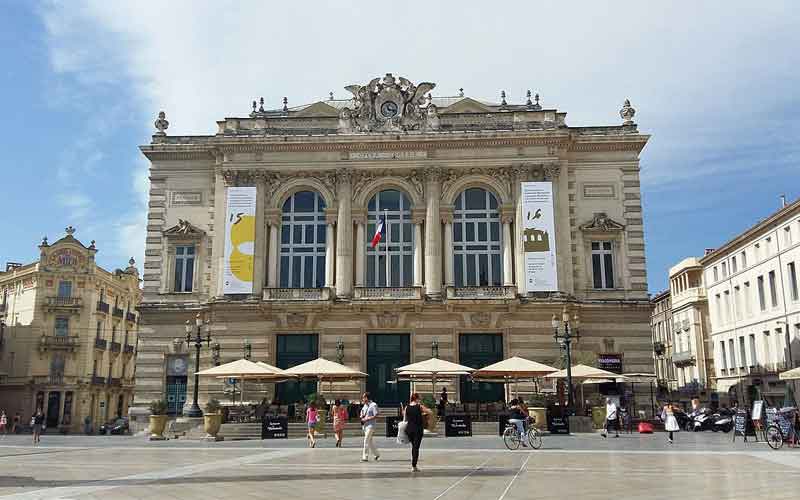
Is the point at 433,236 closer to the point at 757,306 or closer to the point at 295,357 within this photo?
the point at 295,357

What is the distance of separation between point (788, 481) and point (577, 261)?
2670 cm

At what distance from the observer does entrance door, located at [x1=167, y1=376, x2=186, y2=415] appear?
40.6 m

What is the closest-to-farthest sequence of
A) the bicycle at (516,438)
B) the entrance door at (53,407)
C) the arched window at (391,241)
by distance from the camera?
1. the bicycle at (516,438)
2. the arched window at (391,241)
3. the entrance door at (53,407)

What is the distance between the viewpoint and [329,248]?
41.0 meters

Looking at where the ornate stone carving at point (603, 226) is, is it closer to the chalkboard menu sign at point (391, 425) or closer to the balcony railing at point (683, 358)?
the chalkboard menu sign at point (391, 425)

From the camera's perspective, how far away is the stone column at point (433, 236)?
131 ft

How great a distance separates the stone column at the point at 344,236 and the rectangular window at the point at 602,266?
46.2 ft

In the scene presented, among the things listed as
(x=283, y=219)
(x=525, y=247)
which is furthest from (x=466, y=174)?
(x=283, y=219)

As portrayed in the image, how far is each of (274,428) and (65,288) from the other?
45008 millimetres

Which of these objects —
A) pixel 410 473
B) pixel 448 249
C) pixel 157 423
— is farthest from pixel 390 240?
pixel 410 473

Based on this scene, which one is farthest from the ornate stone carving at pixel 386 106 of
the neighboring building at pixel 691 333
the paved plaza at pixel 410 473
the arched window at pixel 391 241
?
the neighboring building at pixel 691 333

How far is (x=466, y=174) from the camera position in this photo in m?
41.4

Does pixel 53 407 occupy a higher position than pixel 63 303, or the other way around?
pixel 63 303

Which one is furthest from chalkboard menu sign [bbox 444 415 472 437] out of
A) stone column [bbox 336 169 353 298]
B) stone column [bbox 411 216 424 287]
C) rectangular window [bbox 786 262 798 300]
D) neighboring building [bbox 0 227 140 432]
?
neighboring building [bbox 0 227 140 432]
